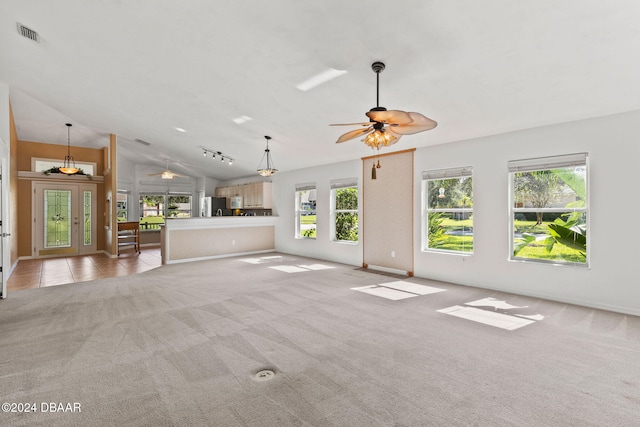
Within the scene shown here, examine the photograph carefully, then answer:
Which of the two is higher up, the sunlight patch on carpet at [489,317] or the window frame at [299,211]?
the window frame at [299,211]

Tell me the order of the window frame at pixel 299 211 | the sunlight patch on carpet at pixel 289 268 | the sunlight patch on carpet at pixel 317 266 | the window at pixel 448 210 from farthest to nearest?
the window frame at pixel 299 211 < the sunlight patch on carpet at pixel 317 266 < the sunlight patch on carpet at pixel 289 268 < the window at pixel 448 210

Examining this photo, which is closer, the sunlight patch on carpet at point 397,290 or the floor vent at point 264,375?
the floor vent at point 264,375

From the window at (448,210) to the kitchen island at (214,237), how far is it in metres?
4.96

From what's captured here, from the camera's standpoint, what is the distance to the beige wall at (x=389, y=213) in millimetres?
6031

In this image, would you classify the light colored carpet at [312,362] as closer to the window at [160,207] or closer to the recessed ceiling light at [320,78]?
the recessed ceiling light at [320,78]

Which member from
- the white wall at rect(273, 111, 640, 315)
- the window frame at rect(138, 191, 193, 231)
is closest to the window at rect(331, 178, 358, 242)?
the white wall at rect(273, 111, 640, 315)

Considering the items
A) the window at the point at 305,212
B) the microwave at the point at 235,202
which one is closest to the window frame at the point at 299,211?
the window at the point at 305,212

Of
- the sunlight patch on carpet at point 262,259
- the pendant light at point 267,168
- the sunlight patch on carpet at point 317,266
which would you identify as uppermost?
the pendant light at point 267,168

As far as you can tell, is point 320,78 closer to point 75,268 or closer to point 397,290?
point 397,290

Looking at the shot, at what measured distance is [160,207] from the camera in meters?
11.1

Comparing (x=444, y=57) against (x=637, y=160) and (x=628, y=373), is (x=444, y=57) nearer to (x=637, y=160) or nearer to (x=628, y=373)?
(x=637, y=160)

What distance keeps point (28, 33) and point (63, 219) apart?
6580 millimetres

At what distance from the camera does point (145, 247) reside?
10.3m

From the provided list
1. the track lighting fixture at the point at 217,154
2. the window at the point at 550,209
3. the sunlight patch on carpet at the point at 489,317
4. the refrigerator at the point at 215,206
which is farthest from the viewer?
the refrigerator at the point at 215,206
